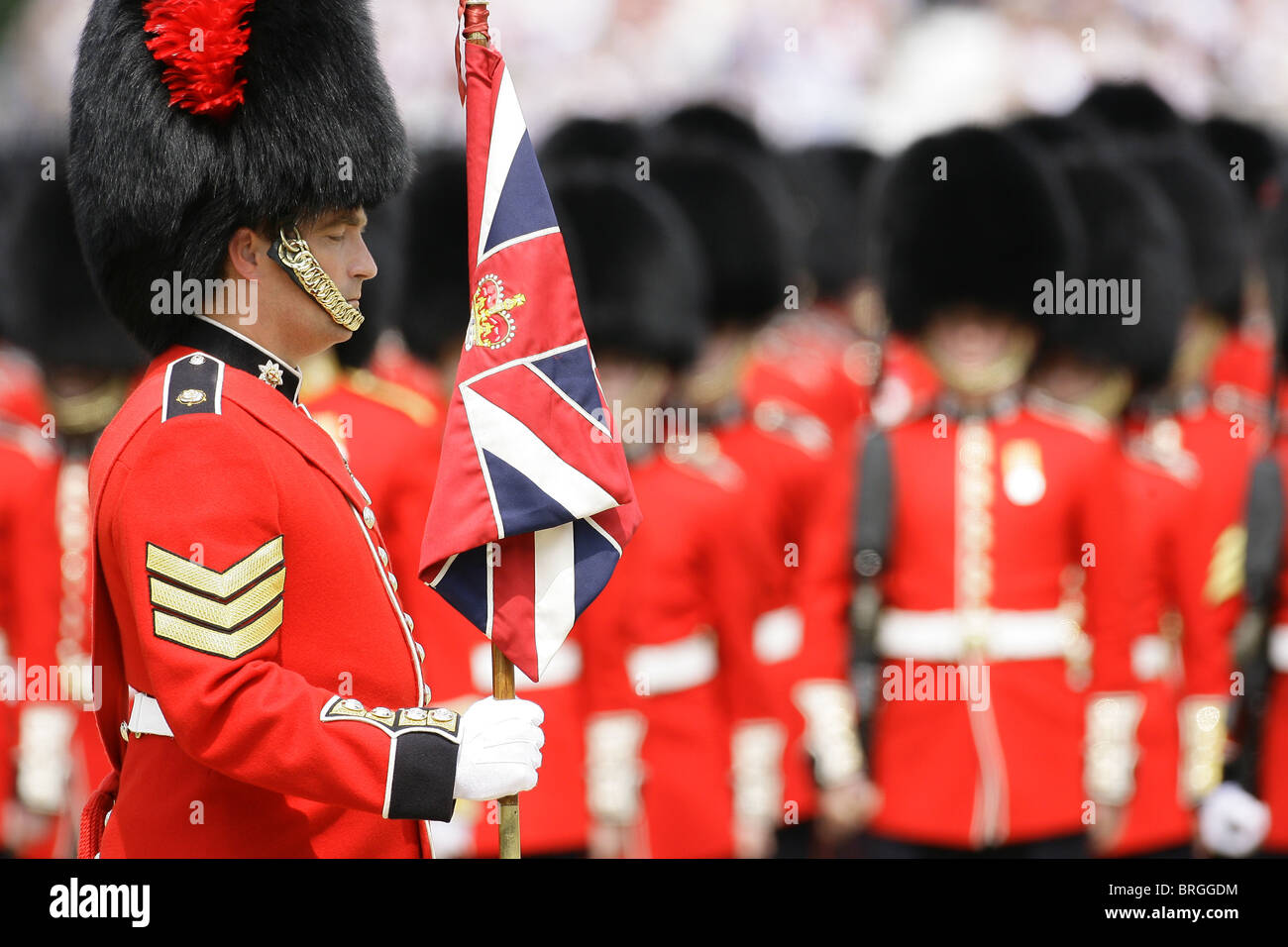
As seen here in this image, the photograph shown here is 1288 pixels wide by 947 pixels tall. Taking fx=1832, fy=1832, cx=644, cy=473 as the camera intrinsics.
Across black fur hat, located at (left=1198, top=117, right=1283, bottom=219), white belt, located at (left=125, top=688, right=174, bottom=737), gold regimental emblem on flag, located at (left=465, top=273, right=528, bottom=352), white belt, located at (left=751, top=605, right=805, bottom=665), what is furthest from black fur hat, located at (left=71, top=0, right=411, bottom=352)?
black fur hat, located at (left=1198, top=117, right=1283, bottom=219)

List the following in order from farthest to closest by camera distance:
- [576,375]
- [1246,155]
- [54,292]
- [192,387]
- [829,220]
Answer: [829,220] < [1246,155] < [54,292] < [576,375] < [192,387]

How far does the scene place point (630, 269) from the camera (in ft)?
19.0

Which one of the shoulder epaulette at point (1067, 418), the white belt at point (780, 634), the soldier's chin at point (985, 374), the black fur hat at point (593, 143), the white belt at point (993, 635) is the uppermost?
the black fur hat at point (593, 143)

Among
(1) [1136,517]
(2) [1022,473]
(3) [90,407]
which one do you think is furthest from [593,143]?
(2) [1022,473]

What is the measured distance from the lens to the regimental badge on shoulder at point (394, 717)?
2430mm

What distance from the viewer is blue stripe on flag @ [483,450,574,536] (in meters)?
2.66

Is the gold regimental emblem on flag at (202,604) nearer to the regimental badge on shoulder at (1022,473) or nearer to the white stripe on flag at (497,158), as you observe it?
the white stripe on flag at (497,158)

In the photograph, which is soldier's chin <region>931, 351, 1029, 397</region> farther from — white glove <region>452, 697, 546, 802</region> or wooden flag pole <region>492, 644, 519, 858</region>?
white glove <region>452, 697, 546, 802</region>

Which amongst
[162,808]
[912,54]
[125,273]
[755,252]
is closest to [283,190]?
[125,273]

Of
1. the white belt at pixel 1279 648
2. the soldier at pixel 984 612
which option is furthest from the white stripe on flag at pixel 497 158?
the white belt at pixel 1279 648

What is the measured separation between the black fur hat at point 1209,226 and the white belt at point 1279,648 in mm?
2236

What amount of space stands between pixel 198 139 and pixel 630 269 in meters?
3.20

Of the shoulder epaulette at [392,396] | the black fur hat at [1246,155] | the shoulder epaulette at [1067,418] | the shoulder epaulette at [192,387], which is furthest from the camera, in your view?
the black fur hat at [1246,155]

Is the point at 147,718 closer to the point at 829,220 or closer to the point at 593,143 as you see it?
the point at 593,143
